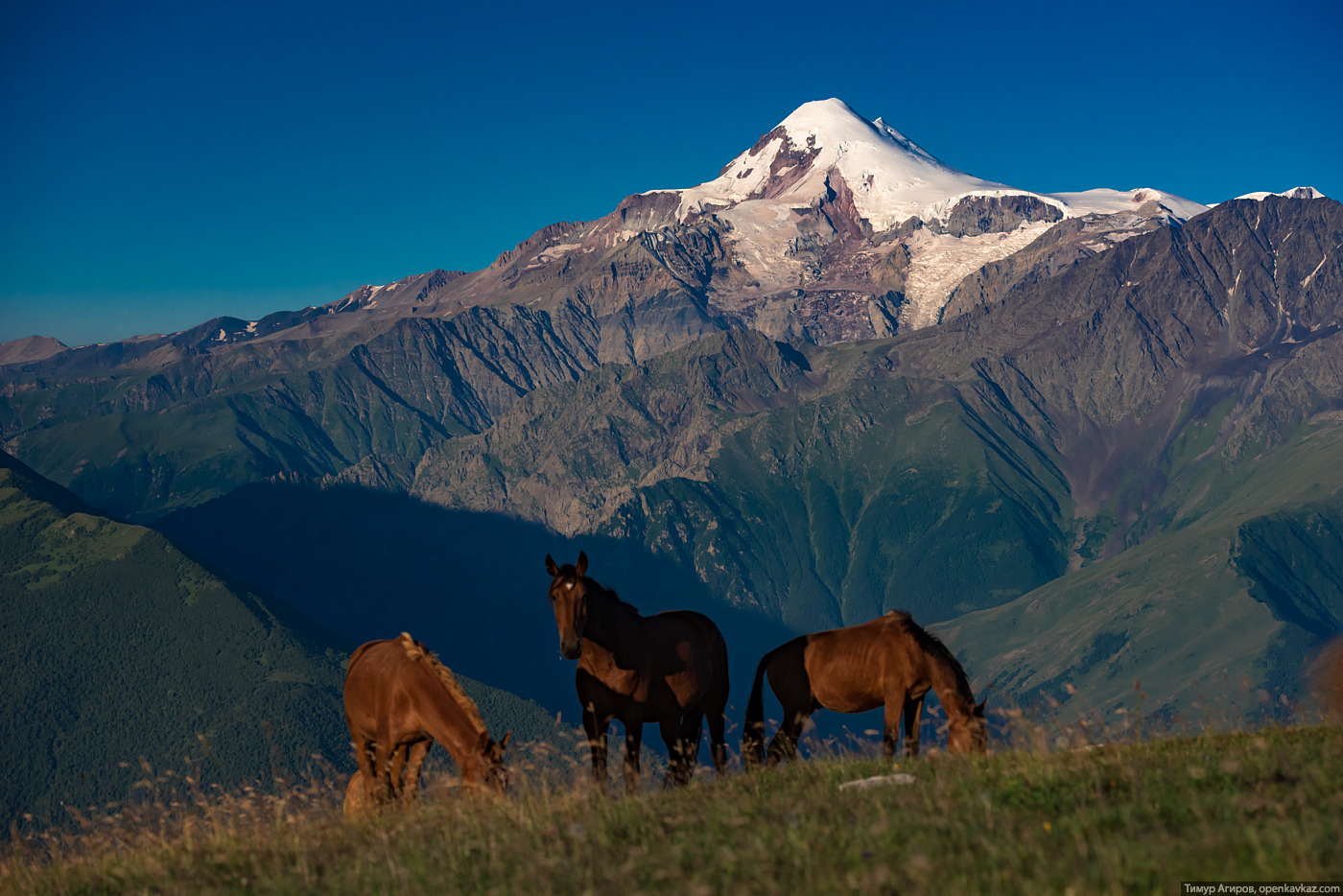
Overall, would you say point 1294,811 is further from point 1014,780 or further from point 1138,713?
point 1138,713

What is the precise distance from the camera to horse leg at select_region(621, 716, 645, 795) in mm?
18359

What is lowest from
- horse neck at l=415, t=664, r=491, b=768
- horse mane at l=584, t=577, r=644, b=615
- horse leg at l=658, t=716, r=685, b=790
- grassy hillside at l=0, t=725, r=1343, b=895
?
horse leg at l=658, t=716, r=685, b=790

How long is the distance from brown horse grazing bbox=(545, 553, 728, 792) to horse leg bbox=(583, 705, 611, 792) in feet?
0.06

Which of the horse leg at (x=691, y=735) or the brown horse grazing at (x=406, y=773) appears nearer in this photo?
the brown horse grazing at (x=406, y=773)

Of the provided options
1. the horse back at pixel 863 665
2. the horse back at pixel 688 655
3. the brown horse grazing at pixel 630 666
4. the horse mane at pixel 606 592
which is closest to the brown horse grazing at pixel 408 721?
the brown horse grazing at pixel 630 666

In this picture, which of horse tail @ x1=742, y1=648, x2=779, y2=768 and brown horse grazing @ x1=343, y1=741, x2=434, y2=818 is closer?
brown horse grazing @ x1=343, y1=741, x2=434, y2=818

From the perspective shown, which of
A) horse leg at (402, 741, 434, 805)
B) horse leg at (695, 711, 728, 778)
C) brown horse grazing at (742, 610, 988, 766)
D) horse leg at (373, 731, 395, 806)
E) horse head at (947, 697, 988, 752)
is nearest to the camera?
horse leg at (402, 741, 434, 805)

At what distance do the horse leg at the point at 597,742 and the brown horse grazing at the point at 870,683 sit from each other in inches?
144

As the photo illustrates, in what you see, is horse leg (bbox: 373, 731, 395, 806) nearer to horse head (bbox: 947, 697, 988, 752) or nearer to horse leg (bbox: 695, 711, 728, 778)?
horse leg (bbox: 695, 711, 728, 778)

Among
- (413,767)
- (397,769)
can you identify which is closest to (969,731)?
(413,767)

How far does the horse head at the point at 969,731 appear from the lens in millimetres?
21531

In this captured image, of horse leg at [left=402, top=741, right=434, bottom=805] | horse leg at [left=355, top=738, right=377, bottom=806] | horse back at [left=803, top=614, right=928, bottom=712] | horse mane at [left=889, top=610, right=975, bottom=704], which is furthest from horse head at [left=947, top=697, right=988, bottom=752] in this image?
horse leg at [left=355, top=738, right=377, bottom=806]

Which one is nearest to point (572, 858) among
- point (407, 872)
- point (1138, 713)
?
point (407, 872)

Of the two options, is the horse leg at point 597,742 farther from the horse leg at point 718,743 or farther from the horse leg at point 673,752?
the horse leg at point 718,743
